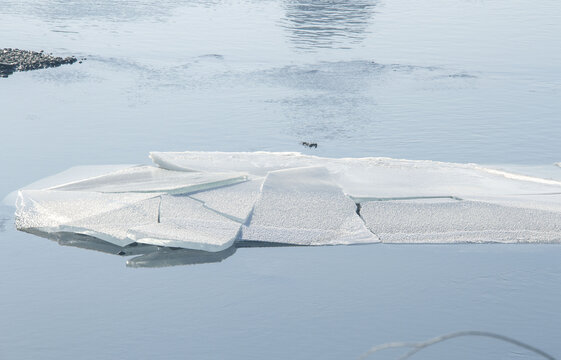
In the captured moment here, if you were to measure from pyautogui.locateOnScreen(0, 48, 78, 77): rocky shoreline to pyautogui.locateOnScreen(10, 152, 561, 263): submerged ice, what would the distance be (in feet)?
16.2

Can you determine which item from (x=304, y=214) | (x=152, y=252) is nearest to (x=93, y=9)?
(x=304, y=214)

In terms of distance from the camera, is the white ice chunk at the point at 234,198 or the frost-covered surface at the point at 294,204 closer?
the frost-covered surface at the point at 294,204

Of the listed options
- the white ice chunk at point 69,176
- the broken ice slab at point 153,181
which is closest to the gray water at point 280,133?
the white ice chunk at point 69,176

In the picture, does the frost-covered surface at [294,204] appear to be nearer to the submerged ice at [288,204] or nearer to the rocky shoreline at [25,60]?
the submerged ice at [288,204]

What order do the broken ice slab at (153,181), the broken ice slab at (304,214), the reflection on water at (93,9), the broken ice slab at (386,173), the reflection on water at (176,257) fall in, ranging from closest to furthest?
the reflection on water at (176,257) → the broken ice slab at (304,214) → the broken ice slab at (153,181) → the broken ice slab at (386,173) → the reflection on water at (93,9)

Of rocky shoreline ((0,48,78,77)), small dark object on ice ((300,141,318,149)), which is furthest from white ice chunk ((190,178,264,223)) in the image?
rocky shoreline ((0,48,78,77))

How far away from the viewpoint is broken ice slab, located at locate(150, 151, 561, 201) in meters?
6.84

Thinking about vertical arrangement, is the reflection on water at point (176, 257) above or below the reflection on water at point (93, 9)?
above

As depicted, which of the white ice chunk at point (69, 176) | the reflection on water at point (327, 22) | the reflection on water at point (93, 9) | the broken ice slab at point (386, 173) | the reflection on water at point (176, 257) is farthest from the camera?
the reflection on water at point (93, 9)

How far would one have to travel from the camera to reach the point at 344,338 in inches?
184

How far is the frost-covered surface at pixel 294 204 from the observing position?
19.7 ft

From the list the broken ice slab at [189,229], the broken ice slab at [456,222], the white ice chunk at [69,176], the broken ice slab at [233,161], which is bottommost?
the white ice chunk at [69,176]

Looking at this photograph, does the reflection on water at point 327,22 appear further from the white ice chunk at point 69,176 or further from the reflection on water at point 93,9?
the white ice chunk at point 69,176

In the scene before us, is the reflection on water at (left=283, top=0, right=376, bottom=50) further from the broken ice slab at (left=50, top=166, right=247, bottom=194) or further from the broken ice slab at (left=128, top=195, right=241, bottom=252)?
the broken ice slab at (left=128, top=195, right=241, bottom=252)
